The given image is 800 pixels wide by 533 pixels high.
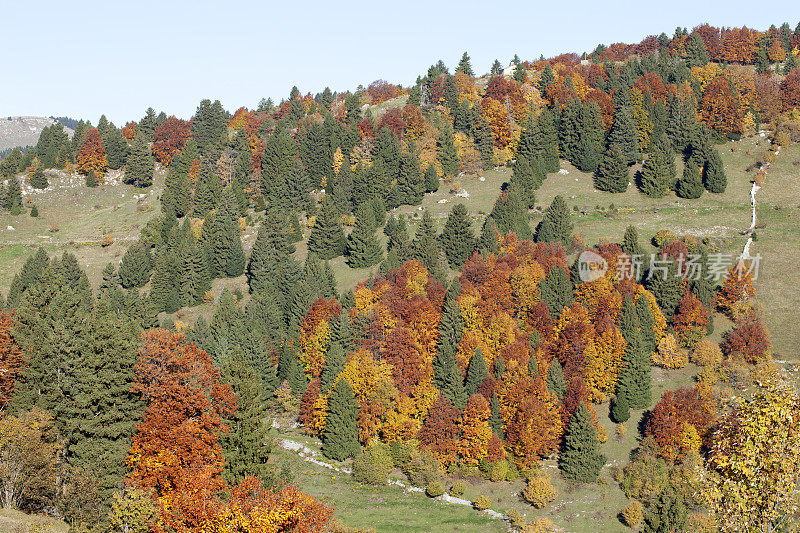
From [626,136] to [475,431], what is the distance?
87.9m

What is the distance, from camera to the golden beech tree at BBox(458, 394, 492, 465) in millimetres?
92875

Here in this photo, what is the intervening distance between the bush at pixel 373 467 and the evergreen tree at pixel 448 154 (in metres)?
80.1

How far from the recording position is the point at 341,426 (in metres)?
94.6

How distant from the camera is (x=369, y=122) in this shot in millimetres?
180875

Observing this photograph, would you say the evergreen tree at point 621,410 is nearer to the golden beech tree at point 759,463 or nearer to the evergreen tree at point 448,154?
the golden beech tree at point 759,463

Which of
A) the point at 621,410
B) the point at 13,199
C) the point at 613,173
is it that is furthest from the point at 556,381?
the point at 13,199

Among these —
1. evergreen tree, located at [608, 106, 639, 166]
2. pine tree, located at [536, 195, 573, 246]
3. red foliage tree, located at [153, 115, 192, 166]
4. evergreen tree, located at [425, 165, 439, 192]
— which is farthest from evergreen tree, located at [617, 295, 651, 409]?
red foliage tree, located at [153, 115, 192, 166]

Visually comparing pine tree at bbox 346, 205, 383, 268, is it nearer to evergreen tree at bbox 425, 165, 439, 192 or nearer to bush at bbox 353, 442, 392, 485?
evergreen tree at bbox 425, 165, 439, 192

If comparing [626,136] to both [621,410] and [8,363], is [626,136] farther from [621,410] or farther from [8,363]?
[8,363]

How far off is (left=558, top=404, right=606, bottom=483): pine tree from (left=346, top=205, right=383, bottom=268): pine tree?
176ft

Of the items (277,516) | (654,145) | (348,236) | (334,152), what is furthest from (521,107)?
(277,516)

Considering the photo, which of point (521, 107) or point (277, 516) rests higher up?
point (521, 107)

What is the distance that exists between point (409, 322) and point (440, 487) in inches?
1181

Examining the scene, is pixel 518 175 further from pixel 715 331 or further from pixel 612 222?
pixel 715 331
